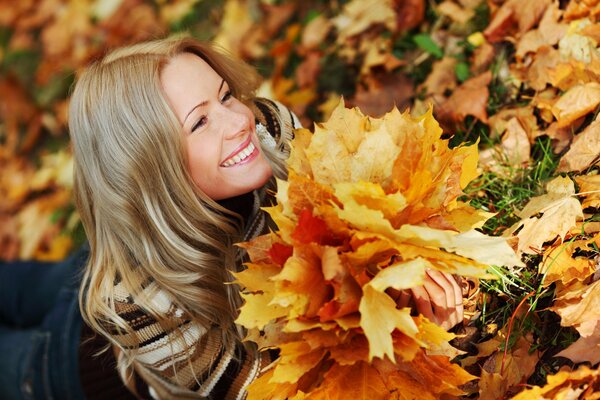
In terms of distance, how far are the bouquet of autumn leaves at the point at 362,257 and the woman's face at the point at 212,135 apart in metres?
0.27

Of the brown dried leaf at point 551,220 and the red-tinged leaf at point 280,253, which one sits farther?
the brown dried leaf at point 551,220

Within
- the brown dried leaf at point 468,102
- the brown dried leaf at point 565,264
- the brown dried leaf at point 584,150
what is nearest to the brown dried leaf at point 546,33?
the brown dried leaf at point 468,102

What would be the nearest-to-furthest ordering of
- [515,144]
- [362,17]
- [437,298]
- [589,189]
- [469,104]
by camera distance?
[437,298] < [589,189] < [515,144] < [469,104] < [362,17]

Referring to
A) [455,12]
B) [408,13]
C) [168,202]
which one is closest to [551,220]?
[168,202]

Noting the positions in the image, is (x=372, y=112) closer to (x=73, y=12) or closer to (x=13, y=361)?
(x=13, y=361)

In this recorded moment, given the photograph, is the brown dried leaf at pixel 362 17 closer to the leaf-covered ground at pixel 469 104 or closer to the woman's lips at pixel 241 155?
the leaf-covered ground at pixel 469 104

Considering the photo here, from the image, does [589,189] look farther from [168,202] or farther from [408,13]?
[408,13]

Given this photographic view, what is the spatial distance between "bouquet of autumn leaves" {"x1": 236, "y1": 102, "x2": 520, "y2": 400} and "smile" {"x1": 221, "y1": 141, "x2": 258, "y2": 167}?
0.28 metres

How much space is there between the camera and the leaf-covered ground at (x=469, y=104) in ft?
4.27

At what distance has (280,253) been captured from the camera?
3.59ft

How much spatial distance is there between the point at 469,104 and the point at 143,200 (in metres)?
0.94

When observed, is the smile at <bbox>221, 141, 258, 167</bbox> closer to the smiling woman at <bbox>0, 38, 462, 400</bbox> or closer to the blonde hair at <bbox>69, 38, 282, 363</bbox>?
the smiling woman at <bbox>0, 38, 462, 400</bbox>

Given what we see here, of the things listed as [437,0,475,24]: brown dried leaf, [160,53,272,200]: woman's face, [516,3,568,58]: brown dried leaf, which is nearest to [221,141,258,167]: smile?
[160,53,272,200]: woman's face

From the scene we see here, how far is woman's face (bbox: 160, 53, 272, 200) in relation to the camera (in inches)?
56.7
